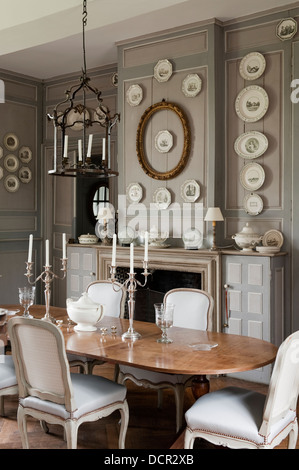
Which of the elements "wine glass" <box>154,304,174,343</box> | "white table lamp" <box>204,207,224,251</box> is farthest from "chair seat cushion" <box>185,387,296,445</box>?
"white table lamp" <box>204,207,224,251</box>

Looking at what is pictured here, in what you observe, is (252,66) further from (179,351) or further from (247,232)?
(179,351)

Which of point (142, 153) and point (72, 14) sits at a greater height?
point (72, 14)

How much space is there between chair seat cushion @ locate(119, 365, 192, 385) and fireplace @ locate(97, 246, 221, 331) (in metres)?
1.49

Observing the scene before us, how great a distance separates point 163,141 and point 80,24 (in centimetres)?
212

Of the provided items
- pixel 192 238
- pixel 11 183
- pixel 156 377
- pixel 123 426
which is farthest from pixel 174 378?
pixel 11 183

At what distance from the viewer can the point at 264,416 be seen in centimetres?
242

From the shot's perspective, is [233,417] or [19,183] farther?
[19,183]

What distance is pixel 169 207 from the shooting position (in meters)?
5.42

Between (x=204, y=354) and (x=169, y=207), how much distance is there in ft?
8.88

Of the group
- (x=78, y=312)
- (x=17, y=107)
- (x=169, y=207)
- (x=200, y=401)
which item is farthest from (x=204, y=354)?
(x=17, y=107)

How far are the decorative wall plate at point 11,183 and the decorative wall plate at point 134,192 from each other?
2040 mm

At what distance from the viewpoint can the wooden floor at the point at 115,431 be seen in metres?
3.31

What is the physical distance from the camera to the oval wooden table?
2.65 m
